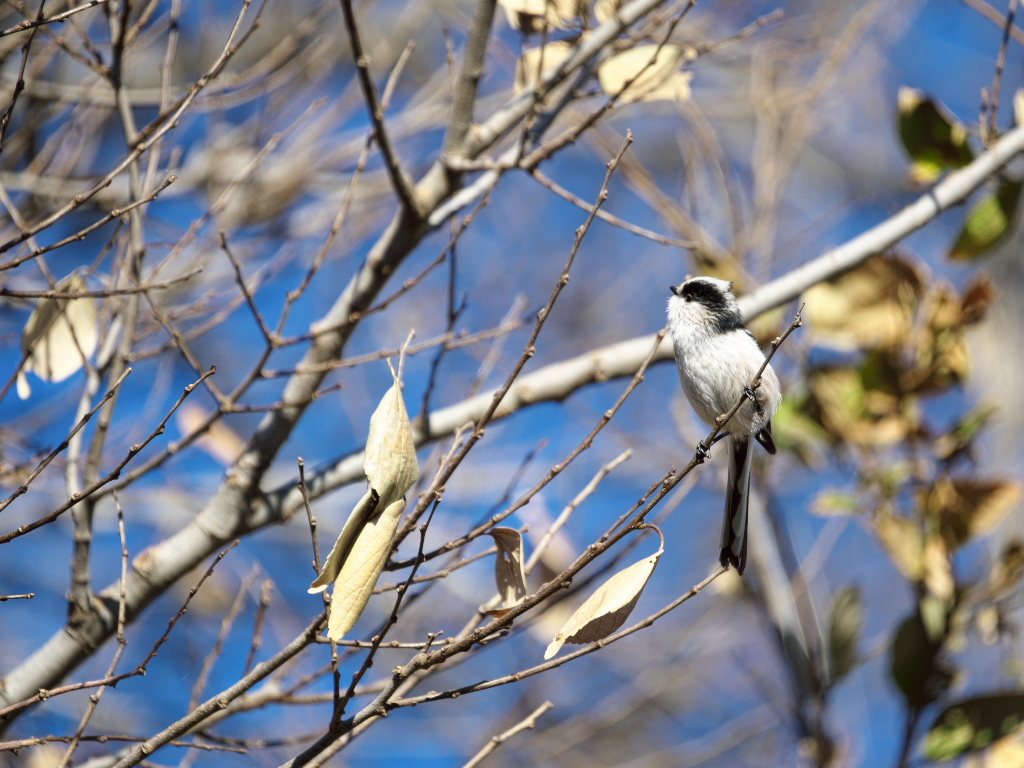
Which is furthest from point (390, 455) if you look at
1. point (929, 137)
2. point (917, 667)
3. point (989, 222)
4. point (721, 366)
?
point (989, 222)

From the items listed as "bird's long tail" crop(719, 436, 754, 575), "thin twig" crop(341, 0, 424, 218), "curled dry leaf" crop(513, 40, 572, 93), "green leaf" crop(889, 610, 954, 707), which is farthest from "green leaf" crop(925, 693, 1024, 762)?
"curled dry leaf" crop(513, 40, 572, 93)

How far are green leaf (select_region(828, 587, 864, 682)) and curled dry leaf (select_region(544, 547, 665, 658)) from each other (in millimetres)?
1811

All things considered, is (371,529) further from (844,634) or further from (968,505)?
(968,505)

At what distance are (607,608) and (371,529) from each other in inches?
18.5

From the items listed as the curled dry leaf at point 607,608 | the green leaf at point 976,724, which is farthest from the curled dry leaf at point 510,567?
the green leaf at point 976,724

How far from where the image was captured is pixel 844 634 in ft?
10.1

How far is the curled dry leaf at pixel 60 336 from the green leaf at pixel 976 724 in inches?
116

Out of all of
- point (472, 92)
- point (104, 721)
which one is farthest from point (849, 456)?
point (104, 721)

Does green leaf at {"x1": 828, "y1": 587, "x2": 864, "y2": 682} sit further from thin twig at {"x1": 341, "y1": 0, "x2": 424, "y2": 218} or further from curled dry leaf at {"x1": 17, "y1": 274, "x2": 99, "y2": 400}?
curled dry leaf at {"x1": 17, "y1": 274, "x2": 99, "y2": 400}

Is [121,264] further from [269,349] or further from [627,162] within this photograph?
[627,162]

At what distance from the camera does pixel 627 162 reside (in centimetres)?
340

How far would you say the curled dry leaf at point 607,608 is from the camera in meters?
1.58

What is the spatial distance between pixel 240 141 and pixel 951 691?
3.68 meters

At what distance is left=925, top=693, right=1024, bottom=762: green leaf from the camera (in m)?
2.73
